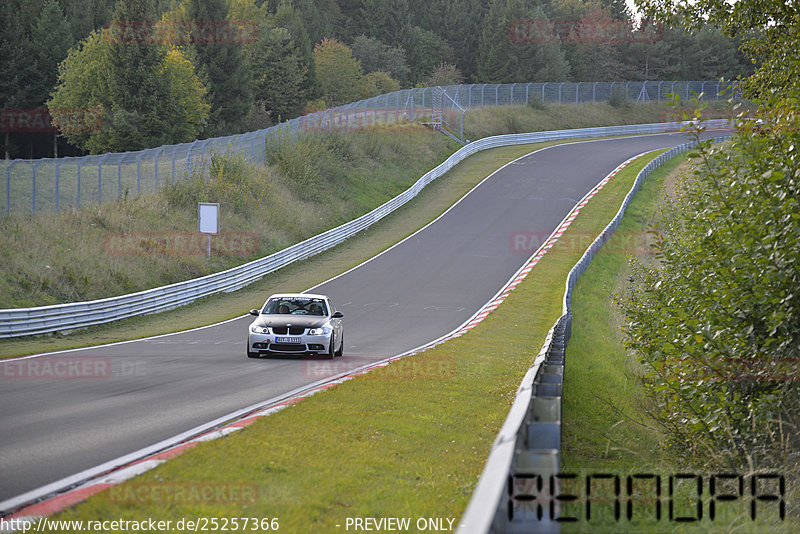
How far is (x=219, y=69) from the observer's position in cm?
8112

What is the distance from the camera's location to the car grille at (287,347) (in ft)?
59.5

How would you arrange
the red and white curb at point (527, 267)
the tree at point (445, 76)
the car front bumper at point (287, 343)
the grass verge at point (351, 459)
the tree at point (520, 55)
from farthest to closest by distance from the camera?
1. the tree at point (445, 76)
2. the tree at point (520, 55)
3. the red and white curb at point (527, 267)
4. the car front bumper at point (287, 343)
5. the grass verge at point (351, 459)

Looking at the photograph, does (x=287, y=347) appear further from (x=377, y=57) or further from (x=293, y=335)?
(x=377, y=57)

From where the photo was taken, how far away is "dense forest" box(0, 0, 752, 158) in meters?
69.8

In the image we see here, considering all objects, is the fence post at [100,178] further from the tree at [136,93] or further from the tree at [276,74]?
the tree at [276,74]

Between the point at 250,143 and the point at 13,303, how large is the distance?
23.0 metres

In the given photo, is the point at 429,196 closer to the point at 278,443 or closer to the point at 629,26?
the point at 278,443

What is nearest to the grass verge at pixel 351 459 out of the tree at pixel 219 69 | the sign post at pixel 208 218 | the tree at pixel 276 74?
the sign post at pixel 208 218

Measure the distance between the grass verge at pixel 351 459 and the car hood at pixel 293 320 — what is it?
3502mm

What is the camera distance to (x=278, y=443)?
331 inches

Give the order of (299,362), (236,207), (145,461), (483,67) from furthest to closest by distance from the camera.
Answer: (483,67)
(236,207)
(299,362)
(145,461)

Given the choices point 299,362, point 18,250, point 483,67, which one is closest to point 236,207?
point 18,250

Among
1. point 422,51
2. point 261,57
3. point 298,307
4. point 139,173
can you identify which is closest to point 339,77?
point 261,57

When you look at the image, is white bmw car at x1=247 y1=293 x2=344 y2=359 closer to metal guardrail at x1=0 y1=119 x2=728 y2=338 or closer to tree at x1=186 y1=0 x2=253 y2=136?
metal guardrail at x1=0 y1=119 x2=728 y2=338
